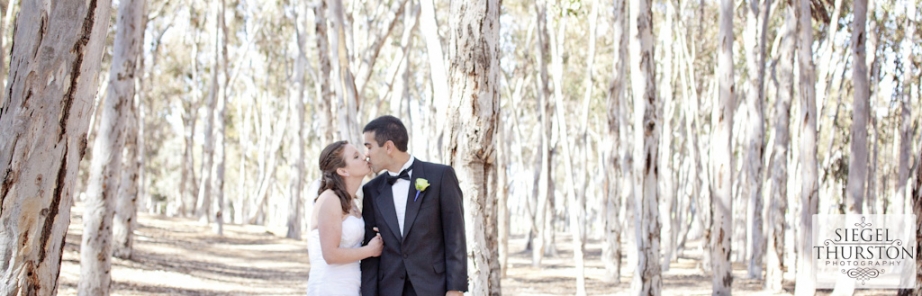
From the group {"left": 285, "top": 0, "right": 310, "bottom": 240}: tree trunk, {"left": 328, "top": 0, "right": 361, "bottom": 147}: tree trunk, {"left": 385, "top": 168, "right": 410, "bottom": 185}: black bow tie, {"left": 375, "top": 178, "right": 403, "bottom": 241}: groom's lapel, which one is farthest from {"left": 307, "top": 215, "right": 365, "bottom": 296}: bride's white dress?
{"left": 285, "top": 0, "right": 310, "bottom": 240}: tree trunk

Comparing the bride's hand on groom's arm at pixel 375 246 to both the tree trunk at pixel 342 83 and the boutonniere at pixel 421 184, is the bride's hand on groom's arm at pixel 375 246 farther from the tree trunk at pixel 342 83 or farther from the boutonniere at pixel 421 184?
the tree trunk at pixel 342 83

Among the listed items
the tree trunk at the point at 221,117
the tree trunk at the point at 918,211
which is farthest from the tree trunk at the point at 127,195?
the tree trunk at the point at 918,211

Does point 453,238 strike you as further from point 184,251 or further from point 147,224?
point 147,224

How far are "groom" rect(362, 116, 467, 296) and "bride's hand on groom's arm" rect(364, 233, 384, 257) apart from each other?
0.07ft

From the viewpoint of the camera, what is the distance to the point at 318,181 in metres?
3.97

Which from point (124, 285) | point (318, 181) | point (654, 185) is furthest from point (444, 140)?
point (124, 285)

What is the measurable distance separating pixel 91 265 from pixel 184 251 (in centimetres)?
711

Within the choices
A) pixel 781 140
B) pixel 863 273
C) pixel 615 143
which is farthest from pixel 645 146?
pixel 781 140

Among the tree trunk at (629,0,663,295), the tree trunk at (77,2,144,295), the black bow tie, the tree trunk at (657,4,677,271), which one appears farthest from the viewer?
the tree trunk at (657,4,677,271)

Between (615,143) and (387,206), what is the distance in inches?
387

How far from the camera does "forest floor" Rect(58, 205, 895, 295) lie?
10.8 meters

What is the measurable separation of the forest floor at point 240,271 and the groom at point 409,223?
237 inches

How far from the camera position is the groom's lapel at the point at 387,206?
389cm

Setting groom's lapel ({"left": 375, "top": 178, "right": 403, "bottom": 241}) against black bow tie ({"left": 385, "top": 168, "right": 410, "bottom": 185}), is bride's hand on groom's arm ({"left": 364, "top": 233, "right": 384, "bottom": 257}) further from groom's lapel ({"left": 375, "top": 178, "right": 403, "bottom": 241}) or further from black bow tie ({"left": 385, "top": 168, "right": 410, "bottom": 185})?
black bow tie ({"left": 385, "top": 168, "right": 410, "bottom": 185})
